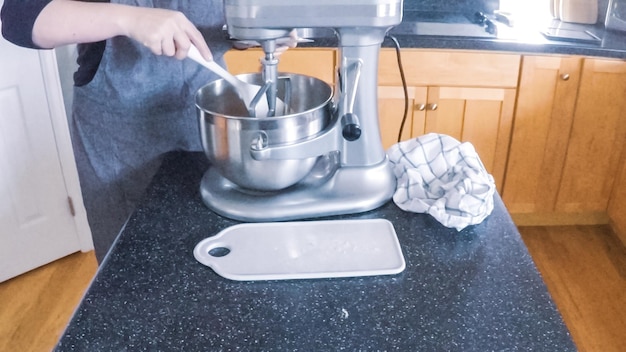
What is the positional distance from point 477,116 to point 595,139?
1.44ft

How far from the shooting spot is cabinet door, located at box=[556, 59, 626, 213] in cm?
205

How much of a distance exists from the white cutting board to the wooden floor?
4.12 ft

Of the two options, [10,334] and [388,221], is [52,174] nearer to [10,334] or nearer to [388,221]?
[10,334]

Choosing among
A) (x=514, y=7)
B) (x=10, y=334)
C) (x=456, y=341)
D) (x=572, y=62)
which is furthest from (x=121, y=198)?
(x=514, y=7)

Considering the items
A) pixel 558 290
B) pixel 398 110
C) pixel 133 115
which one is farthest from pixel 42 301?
pixel 558 290

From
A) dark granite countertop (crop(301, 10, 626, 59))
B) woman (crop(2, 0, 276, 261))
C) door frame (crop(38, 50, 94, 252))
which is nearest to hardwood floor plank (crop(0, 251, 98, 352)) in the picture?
door frame (crop(38, 50, 94, 252))

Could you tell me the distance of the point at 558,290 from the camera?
2.04m

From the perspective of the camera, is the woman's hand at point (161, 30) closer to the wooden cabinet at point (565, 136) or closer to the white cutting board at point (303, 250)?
the white cutting board at point (303, 250)

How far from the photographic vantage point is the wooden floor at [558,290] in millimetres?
1848

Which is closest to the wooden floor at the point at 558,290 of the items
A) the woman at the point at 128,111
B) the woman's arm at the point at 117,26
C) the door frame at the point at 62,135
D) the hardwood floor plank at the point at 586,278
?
the hardwood floor plank at the point at 586,278

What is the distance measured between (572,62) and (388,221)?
4.79 ft

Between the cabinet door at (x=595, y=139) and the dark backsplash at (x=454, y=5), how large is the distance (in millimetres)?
554

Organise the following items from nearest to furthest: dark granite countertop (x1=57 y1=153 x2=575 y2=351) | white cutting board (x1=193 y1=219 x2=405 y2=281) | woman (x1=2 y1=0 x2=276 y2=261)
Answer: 1. dark granite countertop (x1=57 y1=153 x2=575 y2=351)
2. white cutting board (x1=193 y1=219 x2=405 y2=281)
3. woman (x1=2 y1=0 x2=276 y2=261)

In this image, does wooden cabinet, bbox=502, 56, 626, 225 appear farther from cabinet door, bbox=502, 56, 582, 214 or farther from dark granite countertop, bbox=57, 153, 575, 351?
dark granite countertop, bbox=57, 153, 575, 351
